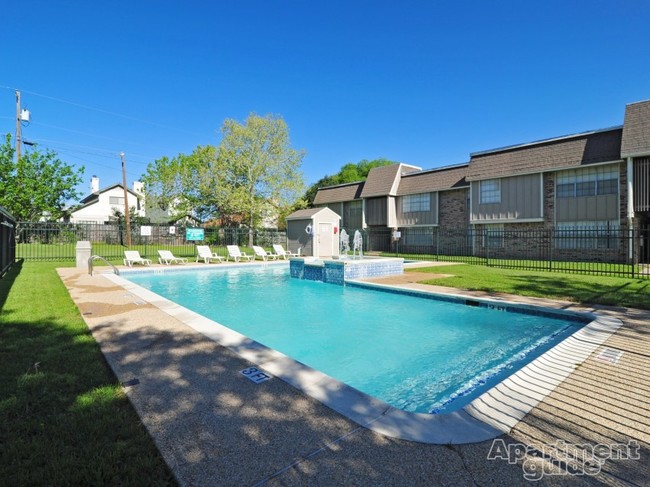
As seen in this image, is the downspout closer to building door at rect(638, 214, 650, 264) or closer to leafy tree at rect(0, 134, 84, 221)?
building door at rect(638, 214, 650, 264)

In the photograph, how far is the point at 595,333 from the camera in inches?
213

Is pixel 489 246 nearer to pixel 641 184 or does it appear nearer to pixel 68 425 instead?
pixel 641 184

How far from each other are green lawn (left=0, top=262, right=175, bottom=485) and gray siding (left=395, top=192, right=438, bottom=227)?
2433cm

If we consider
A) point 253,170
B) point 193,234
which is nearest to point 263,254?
point 193,234

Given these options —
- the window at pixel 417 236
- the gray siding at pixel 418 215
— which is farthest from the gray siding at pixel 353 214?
the window at pixel 417 236

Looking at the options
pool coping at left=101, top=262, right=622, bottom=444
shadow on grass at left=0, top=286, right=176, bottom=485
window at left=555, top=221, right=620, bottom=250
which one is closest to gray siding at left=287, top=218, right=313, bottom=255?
window at left=555, top=221, right=620, bottom=250

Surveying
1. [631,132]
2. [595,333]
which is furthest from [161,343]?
[631,132]

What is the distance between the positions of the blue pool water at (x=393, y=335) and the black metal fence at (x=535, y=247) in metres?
7.77

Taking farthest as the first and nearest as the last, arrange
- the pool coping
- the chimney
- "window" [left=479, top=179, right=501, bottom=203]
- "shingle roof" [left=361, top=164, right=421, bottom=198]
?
1. the chimney
2. "shingle roof" [left=361, top=164, right=421, bottom=198]
3. "window" [left=479, top=179, right=501, bottom=203]
4. the pool coping

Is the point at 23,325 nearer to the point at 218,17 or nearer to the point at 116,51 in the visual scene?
the point at 218,17

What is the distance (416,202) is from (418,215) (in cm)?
105

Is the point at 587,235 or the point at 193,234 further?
the point at 193,234

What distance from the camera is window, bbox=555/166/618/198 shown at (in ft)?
59.8

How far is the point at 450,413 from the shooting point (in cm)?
296
